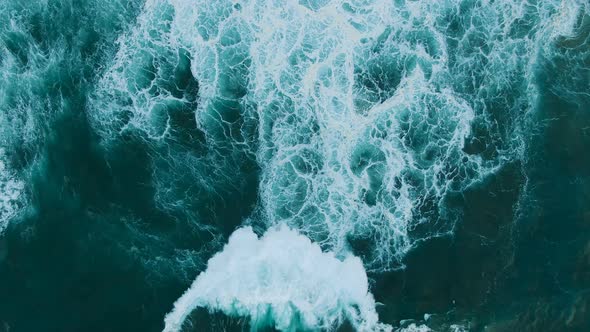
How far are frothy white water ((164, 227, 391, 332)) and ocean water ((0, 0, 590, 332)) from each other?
0.06m

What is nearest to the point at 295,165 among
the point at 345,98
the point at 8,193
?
the point at 345,98

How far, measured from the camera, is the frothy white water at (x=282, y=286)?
72.1 ft

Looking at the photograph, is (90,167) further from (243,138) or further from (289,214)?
(289,214)

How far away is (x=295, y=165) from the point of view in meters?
22.8

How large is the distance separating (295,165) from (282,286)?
5.38 meters

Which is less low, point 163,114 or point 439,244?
point 163,114

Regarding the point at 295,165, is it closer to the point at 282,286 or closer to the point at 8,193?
the point at 282,286

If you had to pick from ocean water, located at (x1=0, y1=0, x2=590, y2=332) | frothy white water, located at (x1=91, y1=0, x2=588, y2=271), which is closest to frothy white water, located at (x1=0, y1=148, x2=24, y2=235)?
ocean water, located at (x1=0, y1=0, x2=590, y2=332)

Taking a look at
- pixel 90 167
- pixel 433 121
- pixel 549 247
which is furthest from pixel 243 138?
pixel 549 247

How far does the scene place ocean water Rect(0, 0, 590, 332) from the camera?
72.2 feet

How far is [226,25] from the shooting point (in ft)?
78.1

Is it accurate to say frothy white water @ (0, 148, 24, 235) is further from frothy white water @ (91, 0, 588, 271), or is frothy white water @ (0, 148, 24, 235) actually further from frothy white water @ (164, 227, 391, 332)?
frothy white water @ (164, 227, 391, 332)

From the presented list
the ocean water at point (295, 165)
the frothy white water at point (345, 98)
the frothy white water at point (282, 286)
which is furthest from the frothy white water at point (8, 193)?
the frothy white water at point (282, 286)

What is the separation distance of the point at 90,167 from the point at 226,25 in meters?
9.05
